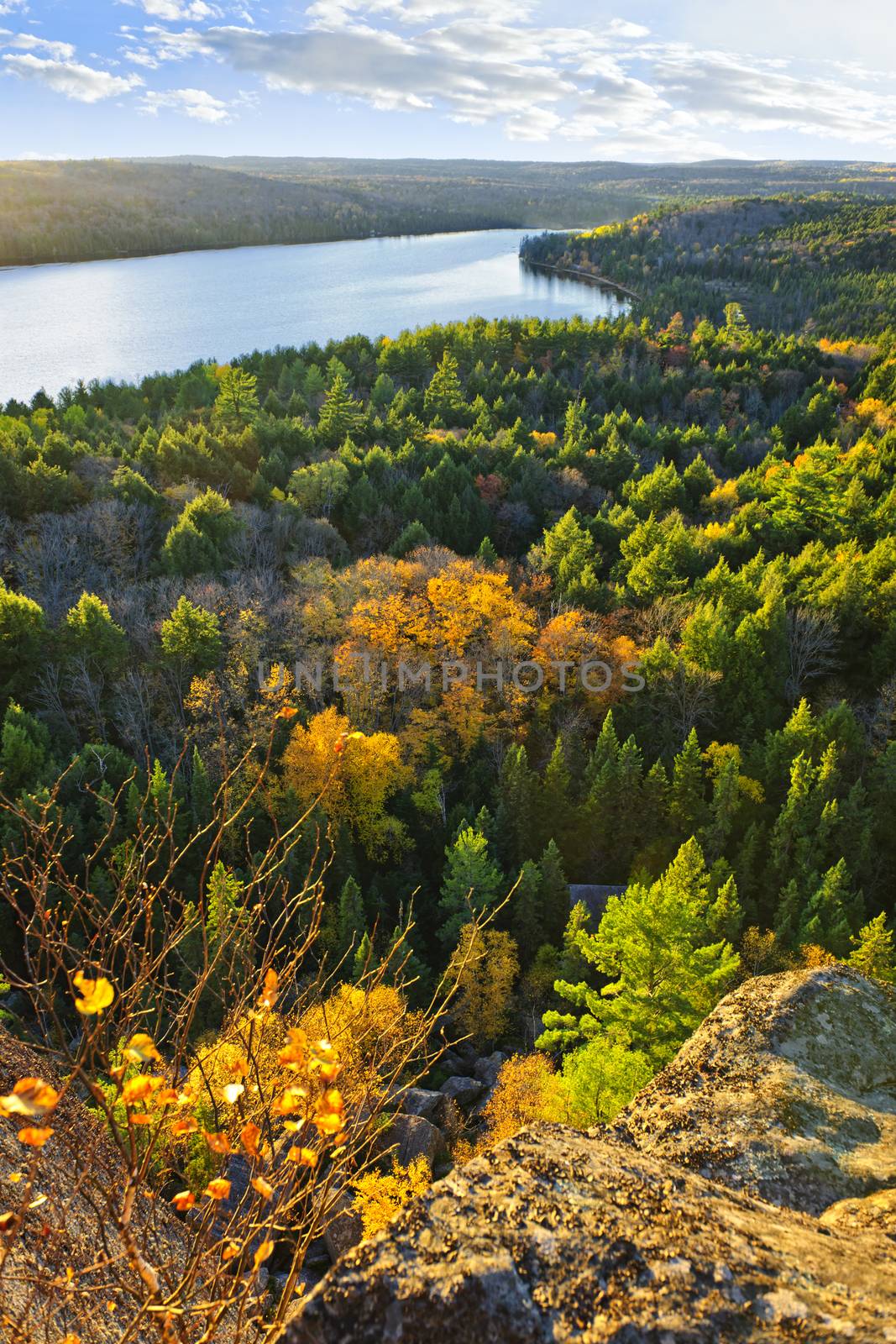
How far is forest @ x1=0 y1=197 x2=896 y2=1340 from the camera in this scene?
16.8m

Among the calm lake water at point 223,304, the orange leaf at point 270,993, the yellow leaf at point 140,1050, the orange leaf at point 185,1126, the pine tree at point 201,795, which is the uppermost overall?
the calm lake water at point 223,304

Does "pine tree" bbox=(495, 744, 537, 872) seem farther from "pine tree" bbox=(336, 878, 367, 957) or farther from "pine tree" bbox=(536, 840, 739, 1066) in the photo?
"pine tree" bbox=(536, 840, 739, 1066)

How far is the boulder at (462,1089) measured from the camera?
75.9ft

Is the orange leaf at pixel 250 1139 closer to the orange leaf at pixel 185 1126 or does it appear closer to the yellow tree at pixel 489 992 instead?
the orange leaf at pixel 185 1126

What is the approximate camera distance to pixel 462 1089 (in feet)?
76.6

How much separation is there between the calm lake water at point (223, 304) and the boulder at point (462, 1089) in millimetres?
72914

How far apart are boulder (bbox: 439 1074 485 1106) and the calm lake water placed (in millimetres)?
72914

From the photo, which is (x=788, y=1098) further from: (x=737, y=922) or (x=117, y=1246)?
(x=737, y=922)

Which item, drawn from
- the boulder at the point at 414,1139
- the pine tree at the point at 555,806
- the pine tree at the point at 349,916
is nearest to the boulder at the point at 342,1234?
the boulder at the point at 414,1139

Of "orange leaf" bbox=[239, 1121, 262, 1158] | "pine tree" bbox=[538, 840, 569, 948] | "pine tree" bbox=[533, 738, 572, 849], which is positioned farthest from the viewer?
"pine tree" bbox=[533, 738, 572, 849]

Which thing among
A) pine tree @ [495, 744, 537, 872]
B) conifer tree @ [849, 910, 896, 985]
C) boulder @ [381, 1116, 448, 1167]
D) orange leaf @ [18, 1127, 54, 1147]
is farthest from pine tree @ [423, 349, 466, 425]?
orange leaf @ [18, 1127, 54, 1147]

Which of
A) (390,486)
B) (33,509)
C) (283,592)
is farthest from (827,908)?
(33,509)

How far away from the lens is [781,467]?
5706 centimetres

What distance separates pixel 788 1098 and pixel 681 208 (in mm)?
228373
